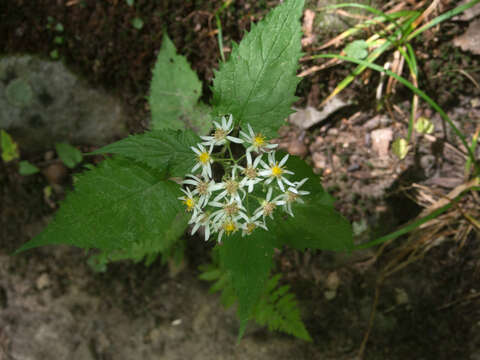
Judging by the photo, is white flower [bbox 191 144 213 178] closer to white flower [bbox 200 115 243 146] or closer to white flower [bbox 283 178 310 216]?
white flower [bbox 200 115 243 146]

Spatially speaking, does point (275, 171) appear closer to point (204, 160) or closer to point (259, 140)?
point (259, 140)

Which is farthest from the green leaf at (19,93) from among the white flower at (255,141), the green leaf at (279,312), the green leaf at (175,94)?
the green leaf at (279,312)

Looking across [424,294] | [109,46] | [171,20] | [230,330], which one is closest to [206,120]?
[171,20]

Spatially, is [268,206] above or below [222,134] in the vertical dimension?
below

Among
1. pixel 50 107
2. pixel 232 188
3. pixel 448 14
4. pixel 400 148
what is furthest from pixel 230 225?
pixel 50 107

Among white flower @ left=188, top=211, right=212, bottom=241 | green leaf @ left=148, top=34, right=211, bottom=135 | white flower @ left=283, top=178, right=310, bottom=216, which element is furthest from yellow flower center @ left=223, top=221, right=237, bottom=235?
green leaf @ left=148, top=34, right=211, bottom=135

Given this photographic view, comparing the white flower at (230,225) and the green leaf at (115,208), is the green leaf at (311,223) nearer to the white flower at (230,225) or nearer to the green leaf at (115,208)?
the white flower at (230,225)
